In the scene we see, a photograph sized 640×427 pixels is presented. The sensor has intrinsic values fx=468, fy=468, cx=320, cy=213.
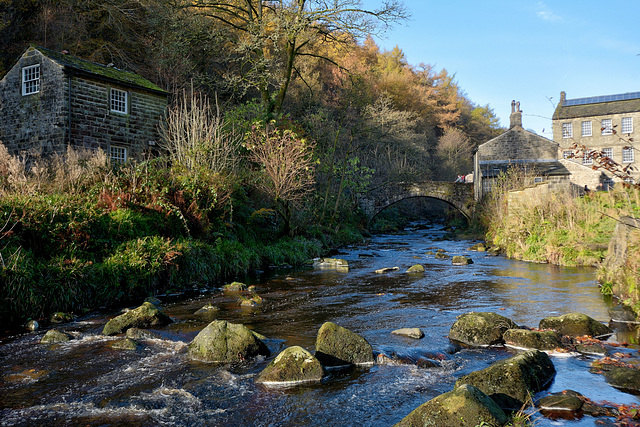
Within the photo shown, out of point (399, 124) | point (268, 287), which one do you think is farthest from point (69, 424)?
point (399, 124)

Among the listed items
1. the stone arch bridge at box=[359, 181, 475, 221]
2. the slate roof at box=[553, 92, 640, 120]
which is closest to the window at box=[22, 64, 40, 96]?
the stone arch bridge at box=[359, 181, 475, 221]

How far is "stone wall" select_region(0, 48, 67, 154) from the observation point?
19.8 metres

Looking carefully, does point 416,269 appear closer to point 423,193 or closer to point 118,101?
point 118,101

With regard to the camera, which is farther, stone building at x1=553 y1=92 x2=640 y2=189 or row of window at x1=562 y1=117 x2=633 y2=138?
row of window at x1=562 y1=117 x2=633 y2=138

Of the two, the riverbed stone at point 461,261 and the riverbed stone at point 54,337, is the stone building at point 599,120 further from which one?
the riverbed stone at point 54,337

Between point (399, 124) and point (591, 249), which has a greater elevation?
point (399, 124)

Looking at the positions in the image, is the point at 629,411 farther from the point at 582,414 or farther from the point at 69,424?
the point at 69,424

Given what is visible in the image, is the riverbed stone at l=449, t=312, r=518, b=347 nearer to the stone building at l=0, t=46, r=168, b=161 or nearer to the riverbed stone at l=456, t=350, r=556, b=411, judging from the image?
the riverbed stone at l=456, t=350, r=556, b=411

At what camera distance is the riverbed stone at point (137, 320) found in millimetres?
7981

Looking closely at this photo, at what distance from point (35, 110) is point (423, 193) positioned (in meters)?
24.1

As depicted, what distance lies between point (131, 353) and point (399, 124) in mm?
31612

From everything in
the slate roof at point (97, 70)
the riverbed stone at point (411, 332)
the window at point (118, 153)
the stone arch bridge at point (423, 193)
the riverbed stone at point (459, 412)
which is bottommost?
the riverbed stone at point (411, 332)

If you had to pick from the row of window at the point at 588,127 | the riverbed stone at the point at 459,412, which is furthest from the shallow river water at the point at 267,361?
the row of window at the point at 588,127

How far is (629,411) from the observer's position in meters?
4.76
